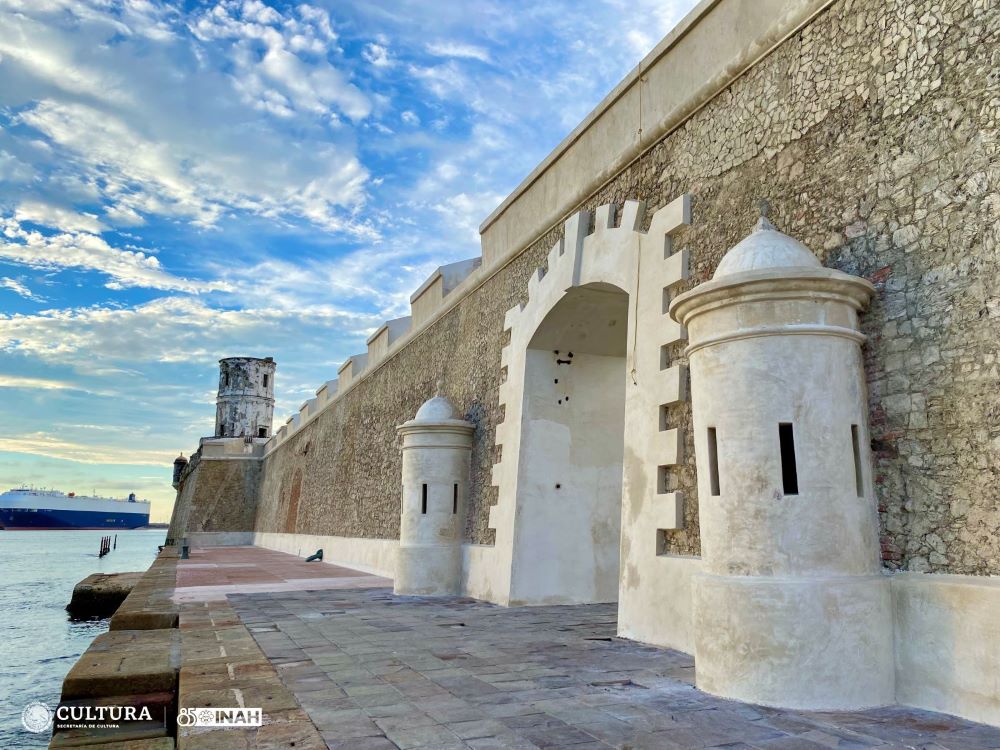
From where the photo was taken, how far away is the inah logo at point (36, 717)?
6.36 m

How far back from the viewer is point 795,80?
5250mm

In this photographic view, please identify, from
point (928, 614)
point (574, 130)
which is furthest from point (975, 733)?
point (574, 130)

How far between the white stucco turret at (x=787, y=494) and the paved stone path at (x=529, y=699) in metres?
0.23

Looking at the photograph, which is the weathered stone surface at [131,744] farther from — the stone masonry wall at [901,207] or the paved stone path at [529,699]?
the stone masonry wall at [901,207]

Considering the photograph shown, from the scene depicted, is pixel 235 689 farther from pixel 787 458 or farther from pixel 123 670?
pixel 787 458

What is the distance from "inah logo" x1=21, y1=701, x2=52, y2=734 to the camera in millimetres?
6359

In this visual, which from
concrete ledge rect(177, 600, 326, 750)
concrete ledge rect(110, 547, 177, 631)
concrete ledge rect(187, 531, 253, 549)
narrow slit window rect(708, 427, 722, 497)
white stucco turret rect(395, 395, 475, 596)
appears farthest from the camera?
concrete ledge rect(187, 531, 253, 549)

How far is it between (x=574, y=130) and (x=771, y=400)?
17.4ft

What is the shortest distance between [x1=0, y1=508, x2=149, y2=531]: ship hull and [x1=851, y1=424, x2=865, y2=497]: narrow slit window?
4629 inches

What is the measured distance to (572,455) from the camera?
895cm

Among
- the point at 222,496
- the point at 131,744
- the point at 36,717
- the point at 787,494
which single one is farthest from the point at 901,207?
the point at 222,496

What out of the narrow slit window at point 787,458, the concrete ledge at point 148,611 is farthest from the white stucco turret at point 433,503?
the narrow slit window at point 787,458

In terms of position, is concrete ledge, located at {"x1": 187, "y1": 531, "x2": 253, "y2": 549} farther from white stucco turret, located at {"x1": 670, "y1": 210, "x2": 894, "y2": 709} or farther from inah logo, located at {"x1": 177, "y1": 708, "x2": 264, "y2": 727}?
white stucco turret, located at {"x1": 670, "y1": 210, "x2": 894, "y2": 709}

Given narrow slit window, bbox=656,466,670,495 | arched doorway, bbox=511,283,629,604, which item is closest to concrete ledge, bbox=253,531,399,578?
arched doorway, bbox=511,283,629,604
